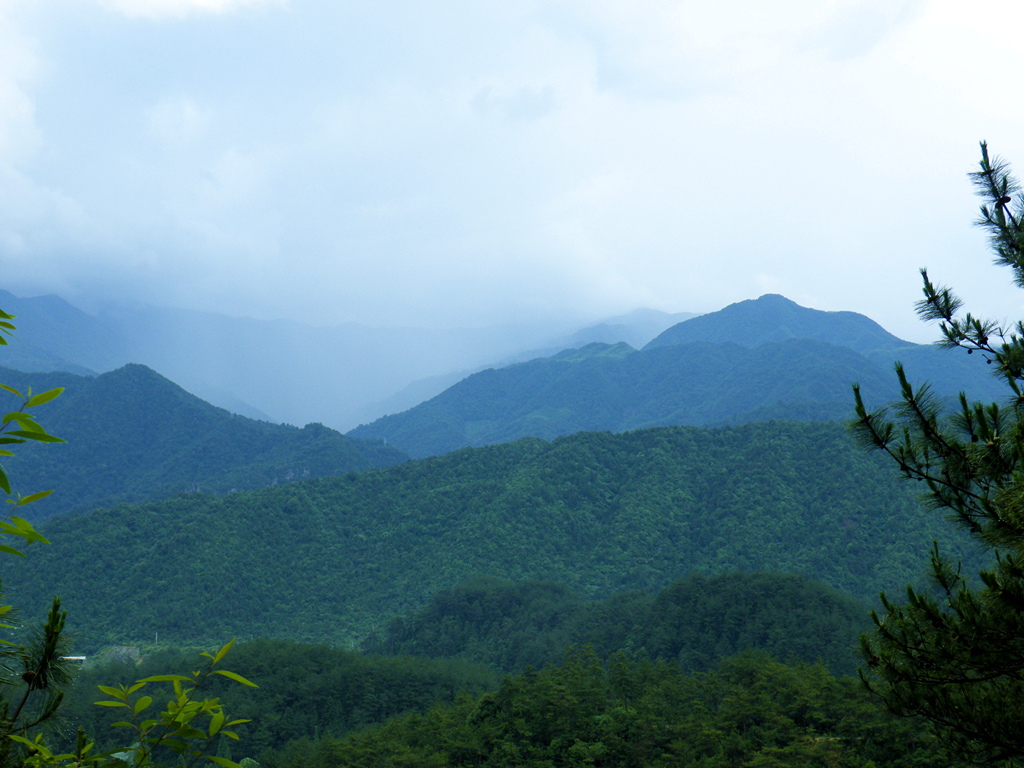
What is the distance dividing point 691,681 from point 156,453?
112 meters

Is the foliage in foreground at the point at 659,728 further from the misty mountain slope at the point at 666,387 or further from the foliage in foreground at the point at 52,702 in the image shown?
the misty mountain slope at the point at 666,387

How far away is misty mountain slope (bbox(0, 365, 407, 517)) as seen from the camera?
101 m

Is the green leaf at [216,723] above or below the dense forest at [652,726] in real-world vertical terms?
above

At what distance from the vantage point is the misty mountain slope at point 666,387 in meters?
144

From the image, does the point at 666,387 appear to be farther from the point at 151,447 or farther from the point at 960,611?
the point at 960,611

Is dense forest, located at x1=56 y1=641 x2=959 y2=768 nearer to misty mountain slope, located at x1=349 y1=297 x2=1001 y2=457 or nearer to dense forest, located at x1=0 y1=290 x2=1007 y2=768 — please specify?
dense forest, located at x1=0 y1=290 x2=1007 y2=768

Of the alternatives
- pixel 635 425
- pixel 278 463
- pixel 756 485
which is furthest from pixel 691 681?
pixel 635 425

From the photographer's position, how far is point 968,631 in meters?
4.75

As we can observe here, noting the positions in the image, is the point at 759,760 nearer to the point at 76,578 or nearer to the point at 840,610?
A: the point at 840,610

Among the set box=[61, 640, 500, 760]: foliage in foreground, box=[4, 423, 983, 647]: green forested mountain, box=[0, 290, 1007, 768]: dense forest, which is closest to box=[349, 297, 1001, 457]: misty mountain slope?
box=[0, 290, 1007, 768]: dense forest

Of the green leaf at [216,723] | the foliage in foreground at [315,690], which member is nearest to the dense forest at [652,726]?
the foliage in foreground at [315,690]

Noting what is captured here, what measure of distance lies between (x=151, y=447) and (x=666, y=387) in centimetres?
11968

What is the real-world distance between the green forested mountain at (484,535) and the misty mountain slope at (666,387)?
5740cm

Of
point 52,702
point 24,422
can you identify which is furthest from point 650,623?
point 24,422
